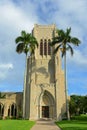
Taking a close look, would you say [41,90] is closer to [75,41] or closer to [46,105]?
[46,105]

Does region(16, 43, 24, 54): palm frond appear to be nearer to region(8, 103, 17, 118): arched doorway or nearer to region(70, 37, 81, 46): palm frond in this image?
region(70, 37, 81, 46): palm frond

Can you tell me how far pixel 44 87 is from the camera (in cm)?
5681

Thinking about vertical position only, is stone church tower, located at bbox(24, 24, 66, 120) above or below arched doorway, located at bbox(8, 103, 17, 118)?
above

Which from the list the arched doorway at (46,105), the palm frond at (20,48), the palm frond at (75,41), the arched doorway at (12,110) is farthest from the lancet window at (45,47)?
the arched doorway at (12,110)

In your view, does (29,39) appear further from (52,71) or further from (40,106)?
(40,106)

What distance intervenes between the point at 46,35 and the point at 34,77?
40.7 feet

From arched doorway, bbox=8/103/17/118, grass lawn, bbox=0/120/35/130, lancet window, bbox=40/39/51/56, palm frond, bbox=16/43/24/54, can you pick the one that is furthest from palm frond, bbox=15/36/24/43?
grass lawn, bbox=0/120/35/130

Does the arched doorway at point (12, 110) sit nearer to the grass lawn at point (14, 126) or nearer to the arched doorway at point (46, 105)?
the arched doorway at point (46, 105)

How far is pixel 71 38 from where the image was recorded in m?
49.9

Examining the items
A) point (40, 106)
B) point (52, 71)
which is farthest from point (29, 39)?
point (40, 106)

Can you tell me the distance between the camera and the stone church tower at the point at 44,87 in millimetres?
55281

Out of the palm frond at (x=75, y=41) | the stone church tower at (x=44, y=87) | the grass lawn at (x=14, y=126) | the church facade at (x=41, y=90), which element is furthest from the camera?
the church facade at (x=41, y=90)

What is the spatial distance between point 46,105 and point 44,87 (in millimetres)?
4317

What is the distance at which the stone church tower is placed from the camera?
5528 cm
